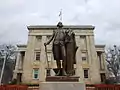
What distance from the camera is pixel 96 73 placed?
35.1 meters

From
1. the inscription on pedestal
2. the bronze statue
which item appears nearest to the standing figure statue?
the bronze statue

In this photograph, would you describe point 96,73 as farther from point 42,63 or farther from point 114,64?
point 42,63

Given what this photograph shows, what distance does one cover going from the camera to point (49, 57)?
1412 inches

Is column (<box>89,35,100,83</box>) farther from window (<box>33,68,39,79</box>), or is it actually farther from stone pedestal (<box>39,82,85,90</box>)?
stone pedestal (<box>39,82,85,90</box>)

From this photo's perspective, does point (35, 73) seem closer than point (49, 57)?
Yes

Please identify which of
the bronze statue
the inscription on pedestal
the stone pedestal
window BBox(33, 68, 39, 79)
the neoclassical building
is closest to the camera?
the stone pedestal

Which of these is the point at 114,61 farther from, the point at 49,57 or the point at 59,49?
the point at 59,49

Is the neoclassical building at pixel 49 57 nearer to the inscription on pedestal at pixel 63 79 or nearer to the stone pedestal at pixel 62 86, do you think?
the inscription on pedestal at pixel 63 79

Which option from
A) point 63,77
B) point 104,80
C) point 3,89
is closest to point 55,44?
point 63,77

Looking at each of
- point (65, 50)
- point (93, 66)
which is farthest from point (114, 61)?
point (65, 50)

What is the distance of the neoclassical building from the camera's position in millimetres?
35094

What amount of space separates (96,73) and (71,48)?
28.6m

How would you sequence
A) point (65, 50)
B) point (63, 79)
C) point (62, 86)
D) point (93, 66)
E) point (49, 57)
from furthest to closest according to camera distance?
point (49, 57), point (93, 66), point (65, 50), point (63, 79), point (62, 86)

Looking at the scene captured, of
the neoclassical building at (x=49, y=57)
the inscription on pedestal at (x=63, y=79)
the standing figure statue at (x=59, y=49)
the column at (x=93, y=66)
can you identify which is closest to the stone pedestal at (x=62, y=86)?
the inscription on pedestal at (x=63, y=79)
